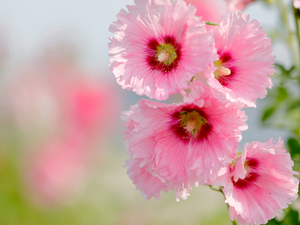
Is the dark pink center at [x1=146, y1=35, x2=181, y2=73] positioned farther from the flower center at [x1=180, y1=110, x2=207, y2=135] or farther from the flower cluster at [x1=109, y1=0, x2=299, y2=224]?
the flower center at [x1=180, y1=110, x2=207, y2=135]

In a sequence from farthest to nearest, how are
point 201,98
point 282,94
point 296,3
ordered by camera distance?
point 282,94 < point 296,3 < point 201,98

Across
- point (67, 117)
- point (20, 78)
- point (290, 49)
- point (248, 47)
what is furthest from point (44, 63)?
point (248, 47)

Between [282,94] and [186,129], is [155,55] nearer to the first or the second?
[186,129]

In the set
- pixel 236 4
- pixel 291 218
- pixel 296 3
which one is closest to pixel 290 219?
pixel 291 218

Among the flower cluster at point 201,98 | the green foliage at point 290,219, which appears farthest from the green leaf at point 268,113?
the flower cluster at point 201,98

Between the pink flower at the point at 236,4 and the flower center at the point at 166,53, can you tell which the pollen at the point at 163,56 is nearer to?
the flower center at the point at 166,53

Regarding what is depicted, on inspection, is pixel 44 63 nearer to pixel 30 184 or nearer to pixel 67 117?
pixel 67 117

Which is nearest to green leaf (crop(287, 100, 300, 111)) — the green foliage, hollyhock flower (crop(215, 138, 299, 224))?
the green foliage
